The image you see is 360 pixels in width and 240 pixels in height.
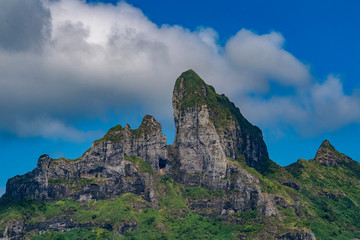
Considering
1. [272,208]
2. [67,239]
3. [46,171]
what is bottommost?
[67,239]

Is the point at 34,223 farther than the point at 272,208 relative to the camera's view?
No

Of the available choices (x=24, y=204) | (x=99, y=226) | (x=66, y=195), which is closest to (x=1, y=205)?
(x=24, y=204)

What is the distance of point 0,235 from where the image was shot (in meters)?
177

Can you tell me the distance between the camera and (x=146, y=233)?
189m

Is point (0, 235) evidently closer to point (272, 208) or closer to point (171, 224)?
point (171, 224)

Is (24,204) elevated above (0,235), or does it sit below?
above

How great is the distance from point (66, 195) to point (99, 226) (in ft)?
64.6

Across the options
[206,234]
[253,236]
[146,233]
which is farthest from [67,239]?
[253,236]

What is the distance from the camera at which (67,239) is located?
598 ft

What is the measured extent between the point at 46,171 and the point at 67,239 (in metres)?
29.2

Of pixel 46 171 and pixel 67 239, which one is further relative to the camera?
pixel 46 171

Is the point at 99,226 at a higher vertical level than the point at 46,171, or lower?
lower

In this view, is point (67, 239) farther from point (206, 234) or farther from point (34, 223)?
point (206, 234)

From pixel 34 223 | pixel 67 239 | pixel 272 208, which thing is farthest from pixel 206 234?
pixel 34 223
